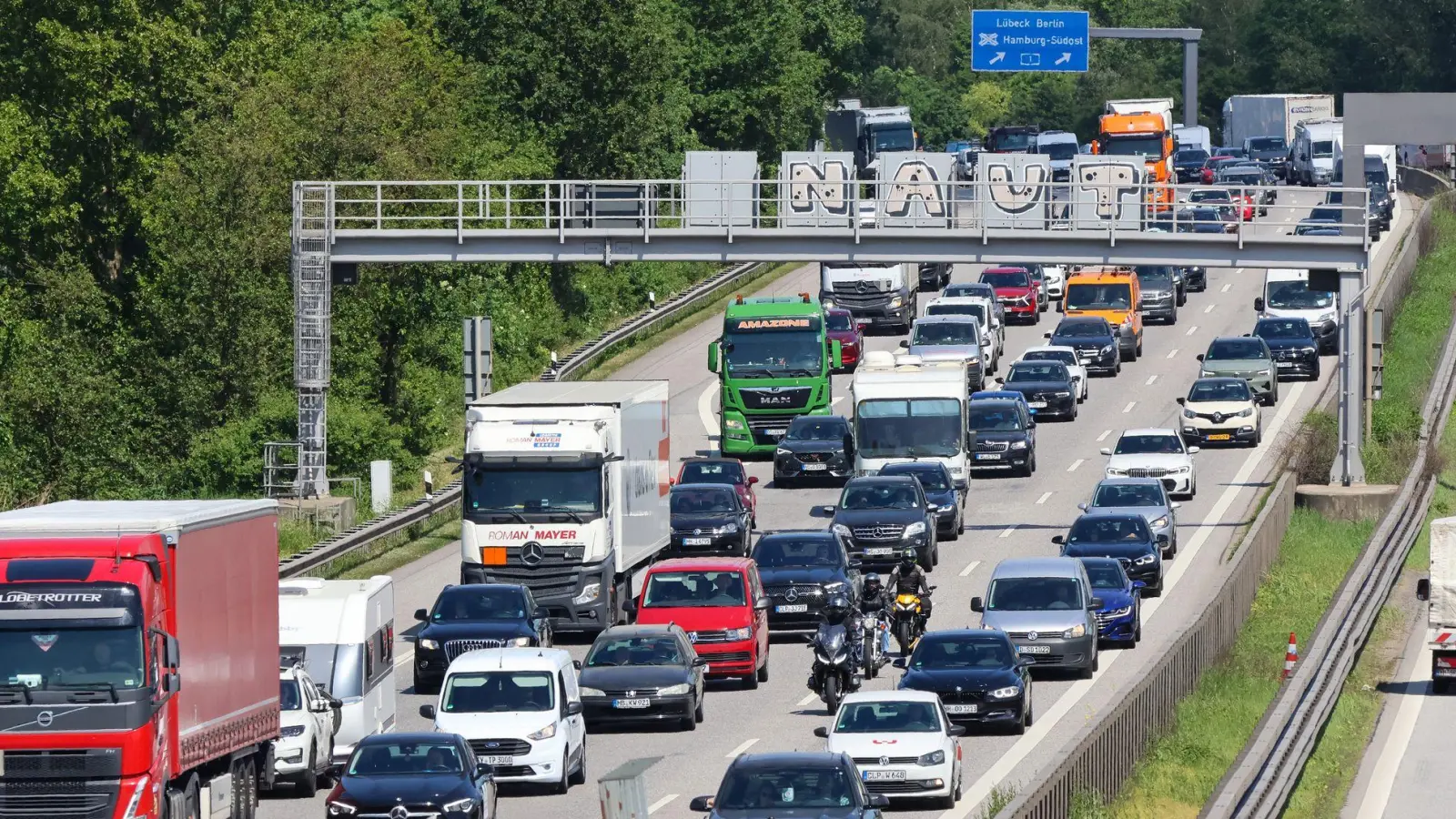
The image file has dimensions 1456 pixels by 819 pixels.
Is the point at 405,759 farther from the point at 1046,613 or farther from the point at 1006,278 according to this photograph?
the point at 1006,278

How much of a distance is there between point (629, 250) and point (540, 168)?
2617 cm

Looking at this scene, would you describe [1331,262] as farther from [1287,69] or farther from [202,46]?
[1287,69]

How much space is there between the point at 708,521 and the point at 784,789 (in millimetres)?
20798

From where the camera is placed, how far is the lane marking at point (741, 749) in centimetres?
2814

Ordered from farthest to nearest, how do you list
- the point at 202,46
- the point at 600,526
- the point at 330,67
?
the point at 202,46
the point at 330,67
the point at 600,526

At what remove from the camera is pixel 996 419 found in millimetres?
51500

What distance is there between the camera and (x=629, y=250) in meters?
52.1

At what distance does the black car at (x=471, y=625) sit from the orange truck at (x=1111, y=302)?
3410cm

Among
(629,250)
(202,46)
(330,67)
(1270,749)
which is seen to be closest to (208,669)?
(1270,749)

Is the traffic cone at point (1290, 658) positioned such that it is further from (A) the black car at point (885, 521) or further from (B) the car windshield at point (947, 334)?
(B) the car windshield at point (947, 334)

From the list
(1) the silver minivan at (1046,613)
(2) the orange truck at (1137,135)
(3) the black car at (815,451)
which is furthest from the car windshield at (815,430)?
(2) the orange truck at (1137,135)

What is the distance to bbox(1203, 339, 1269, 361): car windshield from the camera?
189ft

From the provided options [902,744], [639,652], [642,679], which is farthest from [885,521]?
[902,744]

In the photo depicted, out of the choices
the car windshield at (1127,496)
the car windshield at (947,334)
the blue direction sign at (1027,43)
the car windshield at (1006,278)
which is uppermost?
the blue direction sign at (1027,43)
